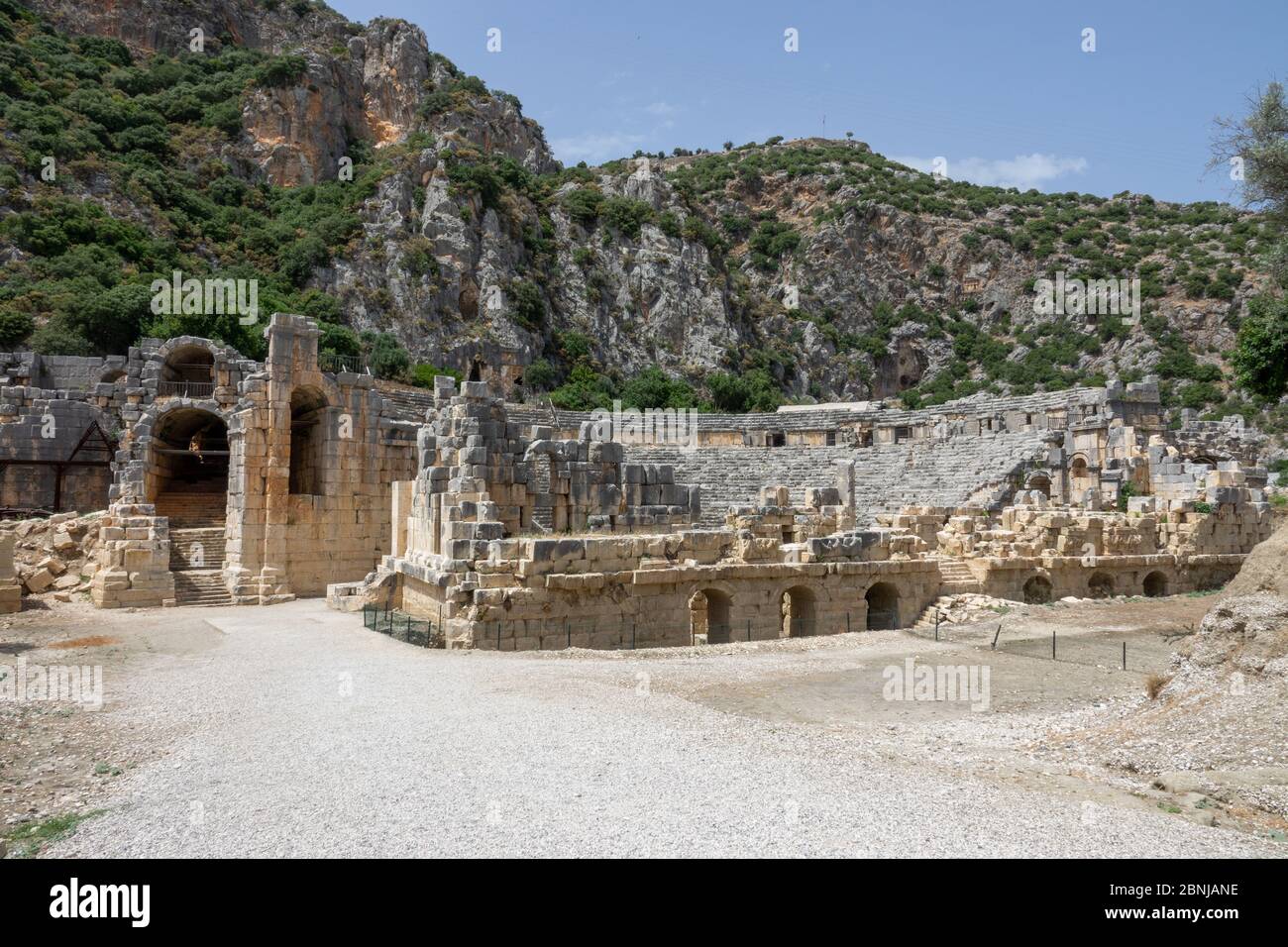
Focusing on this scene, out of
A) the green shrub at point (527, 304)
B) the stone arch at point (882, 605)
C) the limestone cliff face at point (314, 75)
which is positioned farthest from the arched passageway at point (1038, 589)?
the limestone cliff face at point (314, 75)

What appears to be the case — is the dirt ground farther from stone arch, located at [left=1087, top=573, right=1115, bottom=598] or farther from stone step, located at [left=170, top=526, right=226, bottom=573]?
stone arch, located at [left=1087, top=573, right=1115, bottom=598]

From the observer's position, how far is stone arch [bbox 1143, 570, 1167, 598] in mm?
23000

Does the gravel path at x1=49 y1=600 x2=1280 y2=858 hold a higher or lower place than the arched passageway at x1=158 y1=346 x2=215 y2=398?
lower

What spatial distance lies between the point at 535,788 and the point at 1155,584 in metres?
22.7

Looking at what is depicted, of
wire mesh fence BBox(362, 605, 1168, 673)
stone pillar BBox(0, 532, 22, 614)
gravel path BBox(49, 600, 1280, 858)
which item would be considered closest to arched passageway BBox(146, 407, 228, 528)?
stone pillar BBox(0, 532, 22, 614)

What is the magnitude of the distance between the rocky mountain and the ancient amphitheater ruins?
11153 millimetres

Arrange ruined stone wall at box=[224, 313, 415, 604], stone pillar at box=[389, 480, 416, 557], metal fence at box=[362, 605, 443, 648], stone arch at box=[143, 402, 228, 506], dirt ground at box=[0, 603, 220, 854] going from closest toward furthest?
dirt ground at box=[0, 603, 220, 854] < metal fence at box=[362, 605, 443, 648] < stone pillar at box=[389, 480, 416, 557] < ruined stone wall at box=[224, 313, 415, 604] < stone arch at box=[143, 402, 228, 506]

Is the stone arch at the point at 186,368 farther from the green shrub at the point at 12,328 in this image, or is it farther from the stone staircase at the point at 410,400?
the green shrub at the point at 12,328

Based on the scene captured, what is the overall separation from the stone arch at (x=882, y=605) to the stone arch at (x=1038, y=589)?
4.90 metres

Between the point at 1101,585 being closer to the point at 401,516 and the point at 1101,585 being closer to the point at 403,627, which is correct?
the point at 403,627

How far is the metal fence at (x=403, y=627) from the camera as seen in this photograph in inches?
551

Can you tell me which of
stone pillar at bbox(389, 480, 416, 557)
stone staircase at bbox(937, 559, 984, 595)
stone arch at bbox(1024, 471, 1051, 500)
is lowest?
stone staircase at bbox(937, 559, 984, 595)
